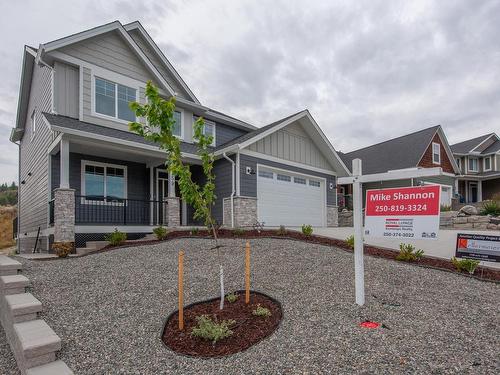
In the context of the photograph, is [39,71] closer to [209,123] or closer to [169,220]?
[209,123]

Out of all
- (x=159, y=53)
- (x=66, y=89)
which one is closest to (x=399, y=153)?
(x=159, y=53)

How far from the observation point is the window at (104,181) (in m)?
11.1

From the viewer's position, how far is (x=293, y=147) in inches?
562

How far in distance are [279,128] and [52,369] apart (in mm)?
11485

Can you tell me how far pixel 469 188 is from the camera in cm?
2819

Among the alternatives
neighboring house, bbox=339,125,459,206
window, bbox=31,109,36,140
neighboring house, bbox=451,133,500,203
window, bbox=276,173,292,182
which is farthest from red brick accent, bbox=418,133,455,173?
window, bbox=31,109,36,140

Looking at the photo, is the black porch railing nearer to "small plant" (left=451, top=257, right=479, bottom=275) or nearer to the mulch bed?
the mulch bed

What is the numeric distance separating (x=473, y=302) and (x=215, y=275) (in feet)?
13.7

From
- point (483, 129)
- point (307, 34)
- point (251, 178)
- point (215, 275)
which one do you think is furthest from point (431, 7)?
point (483, 129)

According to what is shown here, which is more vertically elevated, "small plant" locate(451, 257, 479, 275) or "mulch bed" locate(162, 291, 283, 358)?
"small plant" locate(451, 257, 479, 275)

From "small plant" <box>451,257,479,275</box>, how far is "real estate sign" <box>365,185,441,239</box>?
10.0ft

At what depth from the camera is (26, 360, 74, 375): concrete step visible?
3.00m

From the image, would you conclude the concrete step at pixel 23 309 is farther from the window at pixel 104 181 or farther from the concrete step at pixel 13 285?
the window at pixel 104 181

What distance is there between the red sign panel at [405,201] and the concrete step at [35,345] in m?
4.37
